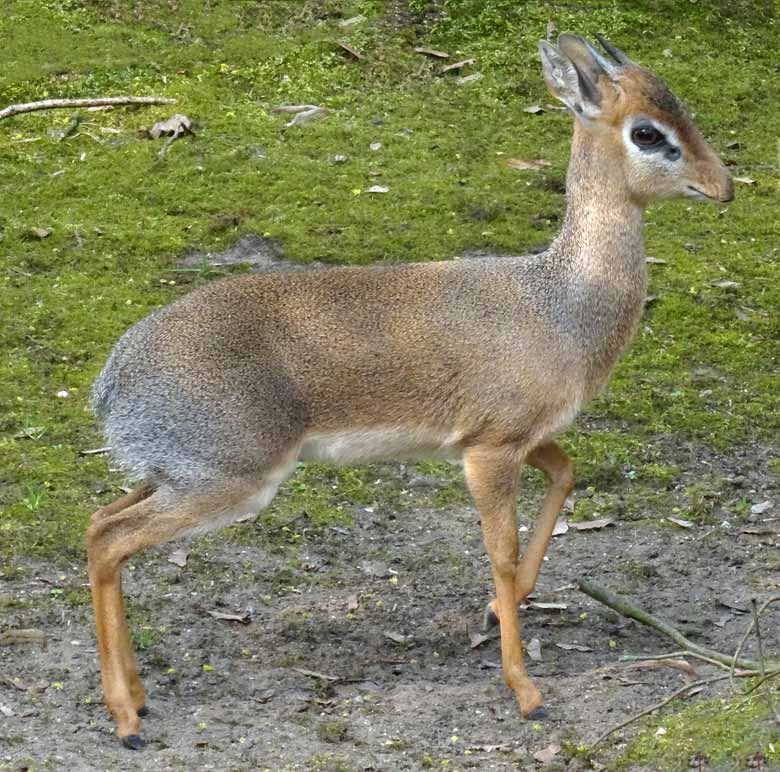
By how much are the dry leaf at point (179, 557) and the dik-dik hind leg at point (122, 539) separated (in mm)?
1110

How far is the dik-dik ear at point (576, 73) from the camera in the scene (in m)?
5.70

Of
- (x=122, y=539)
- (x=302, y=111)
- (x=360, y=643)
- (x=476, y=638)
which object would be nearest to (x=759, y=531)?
(x=476, y=638)

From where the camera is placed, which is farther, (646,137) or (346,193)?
(346,193)

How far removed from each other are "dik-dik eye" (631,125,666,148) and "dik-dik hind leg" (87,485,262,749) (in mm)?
1876

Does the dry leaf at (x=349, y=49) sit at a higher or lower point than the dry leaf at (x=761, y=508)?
lower

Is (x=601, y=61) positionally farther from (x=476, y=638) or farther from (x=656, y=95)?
(x=476, y=638)

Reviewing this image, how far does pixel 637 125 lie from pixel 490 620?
194 cm

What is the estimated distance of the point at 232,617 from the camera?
6.07 m

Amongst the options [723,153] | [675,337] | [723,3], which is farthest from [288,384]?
[723,3]

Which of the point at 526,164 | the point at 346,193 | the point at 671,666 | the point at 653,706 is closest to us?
the point at 653,706

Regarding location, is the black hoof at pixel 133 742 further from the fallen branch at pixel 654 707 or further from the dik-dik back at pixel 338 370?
the fallen branch at pixel 654 707

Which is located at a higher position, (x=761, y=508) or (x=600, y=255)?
(x=600, y=255)

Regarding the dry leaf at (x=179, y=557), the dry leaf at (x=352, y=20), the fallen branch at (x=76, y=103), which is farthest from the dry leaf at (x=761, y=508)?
the dry leaf at (x=352, y=20)

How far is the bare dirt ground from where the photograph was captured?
5.16 m
